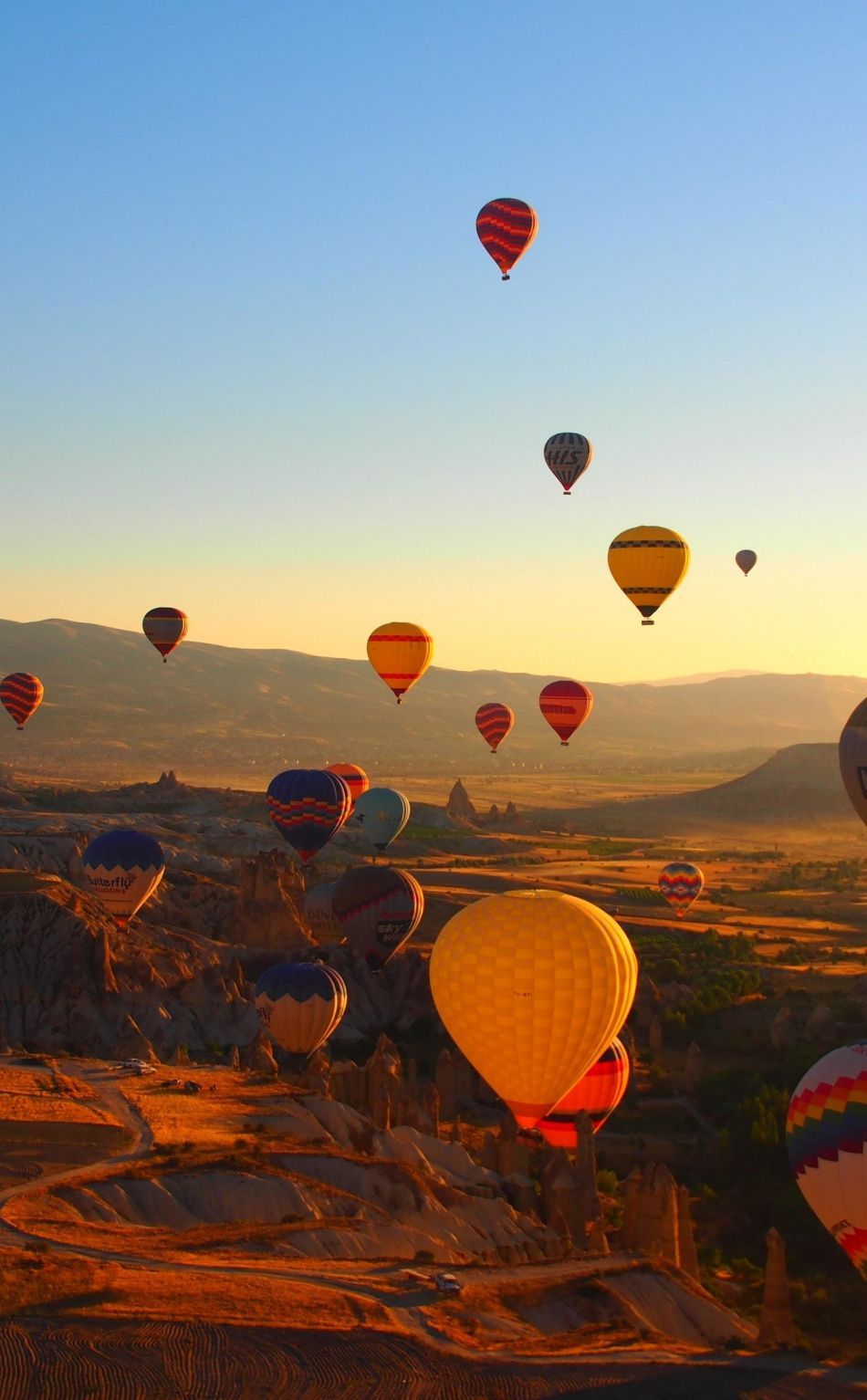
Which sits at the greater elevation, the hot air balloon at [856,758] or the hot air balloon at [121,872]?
the hot air balloon at [856,758]

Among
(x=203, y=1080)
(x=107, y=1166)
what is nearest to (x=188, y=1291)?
(x=107, y=1166)

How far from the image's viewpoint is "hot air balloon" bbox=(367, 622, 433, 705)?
65.1 meters

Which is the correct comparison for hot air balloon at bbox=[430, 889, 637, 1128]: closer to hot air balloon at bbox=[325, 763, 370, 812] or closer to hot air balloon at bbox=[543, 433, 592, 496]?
hot air balloon at bbox=[543, 433, 592, 496]

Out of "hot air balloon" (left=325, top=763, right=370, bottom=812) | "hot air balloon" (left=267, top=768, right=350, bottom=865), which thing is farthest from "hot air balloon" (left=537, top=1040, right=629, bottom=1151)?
"hot air balloon" (left=325, top=763, right=370, bottom=812)

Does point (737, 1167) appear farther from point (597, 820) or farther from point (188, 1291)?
point (597, 820)

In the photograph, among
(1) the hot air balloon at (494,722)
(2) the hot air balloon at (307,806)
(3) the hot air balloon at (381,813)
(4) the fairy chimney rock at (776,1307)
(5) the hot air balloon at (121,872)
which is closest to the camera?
(4) the fairy chimney rock at (776,1307)

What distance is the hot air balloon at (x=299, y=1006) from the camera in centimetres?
4159

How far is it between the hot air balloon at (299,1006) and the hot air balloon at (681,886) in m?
38.1

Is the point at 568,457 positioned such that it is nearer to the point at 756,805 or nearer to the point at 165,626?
the point at 165,626

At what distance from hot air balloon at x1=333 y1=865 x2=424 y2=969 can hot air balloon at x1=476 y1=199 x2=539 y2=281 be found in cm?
2020

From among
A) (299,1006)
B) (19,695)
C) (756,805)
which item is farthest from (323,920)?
(756,805)

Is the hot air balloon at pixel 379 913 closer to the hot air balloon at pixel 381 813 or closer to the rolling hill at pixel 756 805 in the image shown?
the hot air balloon at pixel 381 813

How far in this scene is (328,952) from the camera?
174 ft

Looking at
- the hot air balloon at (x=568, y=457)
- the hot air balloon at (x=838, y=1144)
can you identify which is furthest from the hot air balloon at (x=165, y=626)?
the hot air balloon at (x=838, y=1144)
